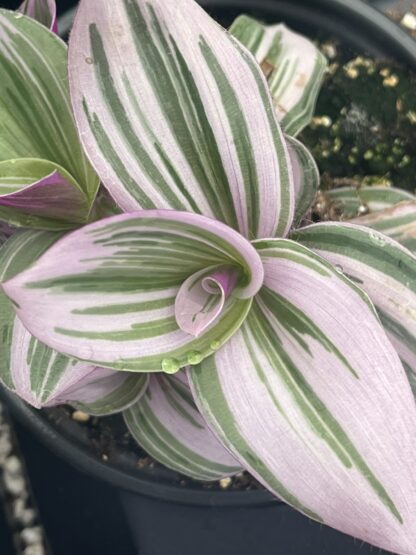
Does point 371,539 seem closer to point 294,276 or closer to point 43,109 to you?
point 294,276

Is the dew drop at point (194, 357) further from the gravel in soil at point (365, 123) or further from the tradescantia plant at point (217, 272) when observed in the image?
the gravel in soil at point (365, 123)

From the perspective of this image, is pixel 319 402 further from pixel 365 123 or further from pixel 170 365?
pixel 365 123

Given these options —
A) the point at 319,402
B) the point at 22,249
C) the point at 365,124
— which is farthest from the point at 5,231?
the point at 365,124

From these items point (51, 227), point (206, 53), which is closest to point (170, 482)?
point (51, 227)

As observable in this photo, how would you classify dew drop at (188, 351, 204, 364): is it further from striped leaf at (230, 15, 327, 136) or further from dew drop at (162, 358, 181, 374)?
striped leaf at (230, 15, 327, 136)

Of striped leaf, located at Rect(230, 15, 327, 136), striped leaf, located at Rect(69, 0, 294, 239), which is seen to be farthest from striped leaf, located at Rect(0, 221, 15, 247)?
striped leaf, located at Rect(230, 15, 327, 136)

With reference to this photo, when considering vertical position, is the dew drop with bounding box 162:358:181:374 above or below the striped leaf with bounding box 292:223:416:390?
below
